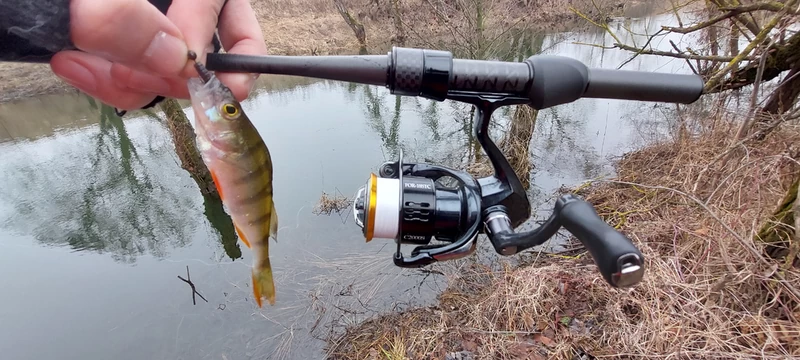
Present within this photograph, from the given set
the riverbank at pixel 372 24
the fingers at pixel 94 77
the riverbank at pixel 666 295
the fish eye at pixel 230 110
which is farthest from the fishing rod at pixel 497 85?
the riverbank at pixel 372 24

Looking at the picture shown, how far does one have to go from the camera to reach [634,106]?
→ 9.07 meters

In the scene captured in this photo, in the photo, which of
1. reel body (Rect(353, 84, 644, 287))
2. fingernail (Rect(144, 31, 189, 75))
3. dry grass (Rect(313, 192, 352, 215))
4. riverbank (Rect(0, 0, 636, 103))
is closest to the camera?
fingernail (Rect(144, 31, 189, 75))

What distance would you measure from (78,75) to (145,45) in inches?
9.2

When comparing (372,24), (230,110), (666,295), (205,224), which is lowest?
(205,224)

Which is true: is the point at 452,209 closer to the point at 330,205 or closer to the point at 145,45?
the point at 145,45

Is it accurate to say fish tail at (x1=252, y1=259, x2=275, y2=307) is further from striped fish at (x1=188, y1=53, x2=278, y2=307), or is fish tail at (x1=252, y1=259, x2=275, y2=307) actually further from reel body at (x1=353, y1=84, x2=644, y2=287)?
reel body at (x1=353, y1=84, x2=644, y2=287)

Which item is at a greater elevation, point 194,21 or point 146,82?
point 194,21

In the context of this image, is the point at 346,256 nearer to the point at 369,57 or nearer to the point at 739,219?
the point at 739,219

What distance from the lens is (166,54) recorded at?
920 mm

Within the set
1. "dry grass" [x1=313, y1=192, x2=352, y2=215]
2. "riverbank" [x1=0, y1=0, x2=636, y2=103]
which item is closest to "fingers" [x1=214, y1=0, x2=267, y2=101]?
"dry grass" [x1=313, y1=192, x2=352, y2=215]

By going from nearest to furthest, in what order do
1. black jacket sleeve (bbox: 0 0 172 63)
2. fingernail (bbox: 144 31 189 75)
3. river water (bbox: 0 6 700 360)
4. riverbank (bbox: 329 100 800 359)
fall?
black jacket sleeve (bbox: 0 0 172 63) → fingernail (bbox: 144 31 189 75) → riverbank (bbox: 329 100 800 359) → river water (bbox: 0 6 700 360)

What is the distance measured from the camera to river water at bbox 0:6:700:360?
4441 mm

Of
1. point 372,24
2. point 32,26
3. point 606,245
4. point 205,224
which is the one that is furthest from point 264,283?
point 372,24

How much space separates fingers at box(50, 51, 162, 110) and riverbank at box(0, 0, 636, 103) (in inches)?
262
